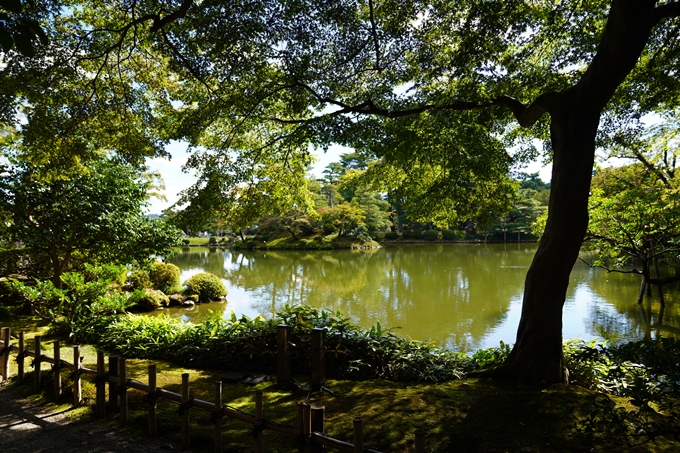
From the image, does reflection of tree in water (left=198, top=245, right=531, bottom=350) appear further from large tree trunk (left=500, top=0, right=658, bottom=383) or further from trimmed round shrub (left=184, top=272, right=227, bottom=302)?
large tree trunk (left=500, top=0, right=658, bottom=383)

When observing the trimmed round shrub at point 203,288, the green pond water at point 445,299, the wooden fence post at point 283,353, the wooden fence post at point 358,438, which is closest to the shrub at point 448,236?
the green pond water at point 445,299

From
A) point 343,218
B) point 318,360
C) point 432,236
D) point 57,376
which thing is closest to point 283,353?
point 318,360

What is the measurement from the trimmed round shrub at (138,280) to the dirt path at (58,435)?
7.83m

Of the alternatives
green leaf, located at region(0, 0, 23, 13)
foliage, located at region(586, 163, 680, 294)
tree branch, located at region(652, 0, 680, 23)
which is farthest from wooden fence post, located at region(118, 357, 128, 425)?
foliage, located at region(586, 163, 680, 294)

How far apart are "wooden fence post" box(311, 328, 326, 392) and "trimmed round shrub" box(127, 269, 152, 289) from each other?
868cm

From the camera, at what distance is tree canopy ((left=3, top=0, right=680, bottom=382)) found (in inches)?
156

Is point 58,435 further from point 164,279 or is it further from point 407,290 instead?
point 407,290

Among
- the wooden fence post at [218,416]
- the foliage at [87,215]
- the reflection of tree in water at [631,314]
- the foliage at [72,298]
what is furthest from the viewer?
the reflection of tree in water at [631,314]

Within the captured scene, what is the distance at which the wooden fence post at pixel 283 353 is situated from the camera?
4008 mm

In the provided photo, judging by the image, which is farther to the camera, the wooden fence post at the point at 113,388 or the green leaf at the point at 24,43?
the wooden fence post at the point at 113,388

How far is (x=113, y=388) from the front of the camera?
326cm

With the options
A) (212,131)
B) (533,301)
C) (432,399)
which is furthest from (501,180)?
(212,131)

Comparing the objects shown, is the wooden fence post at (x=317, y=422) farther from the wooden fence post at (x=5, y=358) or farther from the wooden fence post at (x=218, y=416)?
the wooden fence post at (x=5, y=358)

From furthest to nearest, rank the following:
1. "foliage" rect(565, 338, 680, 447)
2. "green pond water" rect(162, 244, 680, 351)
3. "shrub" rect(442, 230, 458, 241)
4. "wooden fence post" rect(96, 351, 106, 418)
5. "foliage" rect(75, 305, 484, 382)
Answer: "shrub" rect(442, 230, 458, 241) < "green pond water" rect(162, 244, 680, 351) < "foliage" rect(75, 305, 484, 382) < "wooden fence post" rect(96, 351, 106, 418) < "foliage" rect(565, 338, 680, 447)
